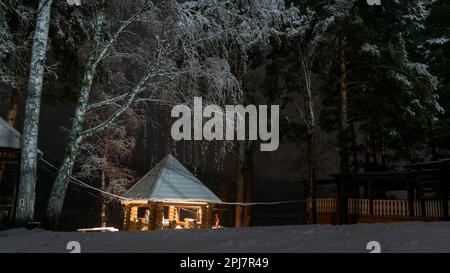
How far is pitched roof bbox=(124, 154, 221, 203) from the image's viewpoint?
774 inches

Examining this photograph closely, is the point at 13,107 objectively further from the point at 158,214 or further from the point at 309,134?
the point at 309,134

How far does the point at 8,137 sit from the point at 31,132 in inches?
108

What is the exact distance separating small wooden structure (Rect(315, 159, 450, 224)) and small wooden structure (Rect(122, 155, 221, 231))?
5.47m

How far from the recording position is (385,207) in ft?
61.7

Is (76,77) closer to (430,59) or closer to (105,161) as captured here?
(105,161)

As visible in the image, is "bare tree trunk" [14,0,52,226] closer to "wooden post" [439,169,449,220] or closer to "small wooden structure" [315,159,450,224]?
"small wooden structure" [315,159,450,224]

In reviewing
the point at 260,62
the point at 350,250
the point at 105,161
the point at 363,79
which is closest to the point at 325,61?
the point at 363,79

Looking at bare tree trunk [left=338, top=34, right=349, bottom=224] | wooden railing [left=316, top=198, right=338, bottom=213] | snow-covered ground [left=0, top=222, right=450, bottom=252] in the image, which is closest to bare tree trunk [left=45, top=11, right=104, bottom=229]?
snow-covered ground [left=0, top=222, right=450, bottom=252]

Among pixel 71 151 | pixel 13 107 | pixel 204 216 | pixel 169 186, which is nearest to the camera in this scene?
pixel 71 151

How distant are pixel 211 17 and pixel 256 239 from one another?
6.80 m

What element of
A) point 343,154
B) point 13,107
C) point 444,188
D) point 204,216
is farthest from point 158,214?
point 444,188

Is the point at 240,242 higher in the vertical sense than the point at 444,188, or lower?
lower

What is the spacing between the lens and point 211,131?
43.2 ft

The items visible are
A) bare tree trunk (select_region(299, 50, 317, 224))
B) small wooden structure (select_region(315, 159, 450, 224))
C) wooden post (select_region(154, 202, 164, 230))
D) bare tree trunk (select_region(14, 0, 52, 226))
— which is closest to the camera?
bare tree trunk (select_region(14, 0, 52, 226))
